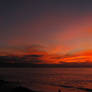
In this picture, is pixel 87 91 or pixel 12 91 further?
pixel 87 91

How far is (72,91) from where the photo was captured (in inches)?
1543

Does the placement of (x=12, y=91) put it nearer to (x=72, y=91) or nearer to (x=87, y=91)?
(x=72, y=91)

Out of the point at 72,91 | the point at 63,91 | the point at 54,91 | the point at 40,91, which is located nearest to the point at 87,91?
the point at 72,91

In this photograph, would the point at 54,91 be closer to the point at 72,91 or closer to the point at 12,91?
the point at 72,91

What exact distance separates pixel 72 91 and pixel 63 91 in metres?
2.51

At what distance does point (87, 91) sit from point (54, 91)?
9.48 meters

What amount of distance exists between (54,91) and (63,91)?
256 cm

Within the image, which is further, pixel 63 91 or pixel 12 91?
pixel 63 91

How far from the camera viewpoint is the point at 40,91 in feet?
127

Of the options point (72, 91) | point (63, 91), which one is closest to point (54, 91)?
point (63, 91)

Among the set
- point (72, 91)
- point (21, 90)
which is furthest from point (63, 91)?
point (21, 90)

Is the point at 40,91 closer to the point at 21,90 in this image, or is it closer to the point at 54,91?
the point at 54,91

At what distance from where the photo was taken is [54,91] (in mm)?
39031

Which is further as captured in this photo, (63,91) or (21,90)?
(63,91)
